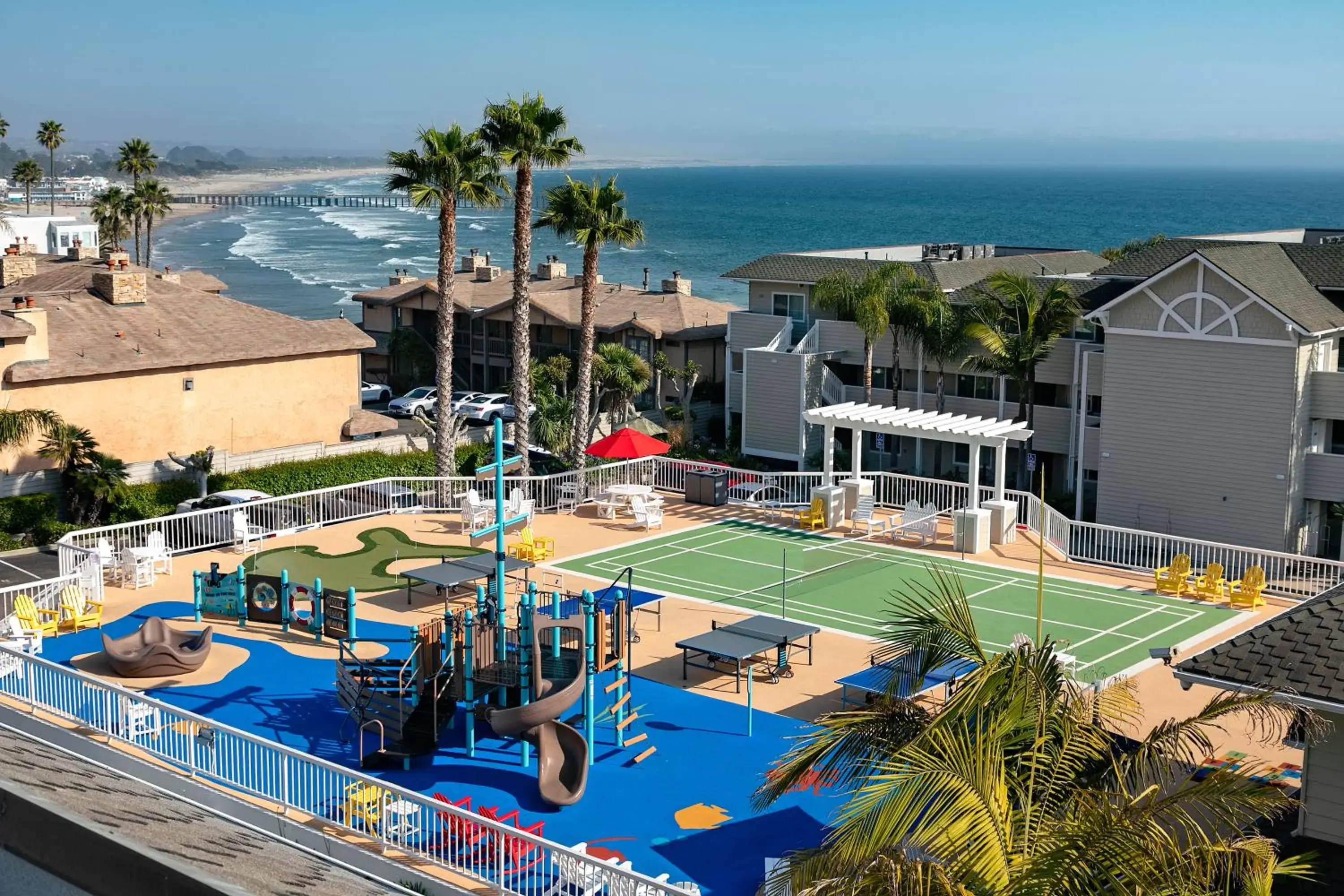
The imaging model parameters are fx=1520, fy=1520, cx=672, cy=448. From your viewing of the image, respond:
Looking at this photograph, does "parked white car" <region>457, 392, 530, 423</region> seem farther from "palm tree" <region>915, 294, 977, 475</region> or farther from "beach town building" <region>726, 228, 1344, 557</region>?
"palm tree" <region>915, 294, 977, 475</region>

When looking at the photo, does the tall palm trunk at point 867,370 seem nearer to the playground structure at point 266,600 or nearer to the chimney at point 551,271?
the playground structure at point 266,600

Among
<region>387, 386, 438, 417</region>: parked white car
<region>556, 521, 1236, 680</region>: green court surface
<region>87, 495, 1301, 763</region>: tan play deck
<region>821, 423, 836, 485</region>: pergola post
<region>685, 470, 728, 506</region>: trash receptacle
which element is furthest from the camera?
<region>387, 386, 438, 417</region>: parked white car

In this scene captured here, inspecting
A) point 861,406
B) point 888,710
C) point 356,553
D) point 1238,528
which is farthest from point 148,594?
point 1238,528

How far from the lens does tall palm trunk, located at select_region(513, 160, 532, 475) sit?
39.3 meters

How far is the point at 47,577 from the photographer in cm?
3384

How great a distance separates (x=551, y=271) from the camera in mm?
67312

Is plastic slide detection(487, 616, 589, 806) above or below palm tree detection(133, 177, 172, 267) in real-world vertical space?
below

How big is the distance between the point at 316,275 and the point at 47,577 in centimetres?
13363

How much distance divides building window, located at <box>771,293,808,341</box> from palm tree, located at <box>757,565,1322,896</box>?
1365 inches

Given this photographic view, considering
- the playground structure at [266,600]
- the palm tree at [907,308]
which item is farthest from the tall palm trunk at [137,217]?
the playground structure at [266,600]

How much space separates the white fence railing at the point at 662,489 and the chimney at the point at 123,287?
447 inches

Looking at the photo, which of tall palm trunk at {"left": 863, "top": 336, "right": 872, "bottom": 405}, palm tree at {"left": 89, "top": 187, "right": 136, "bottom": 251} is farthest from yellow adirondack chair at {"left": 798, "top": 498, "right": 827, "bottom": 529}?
palm tree at {"left": 89, "top": 187, "right": 136, "bottom": 251}

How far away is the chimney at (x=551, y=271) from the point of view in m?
67.2

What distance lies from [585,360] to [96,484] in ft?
41.6
